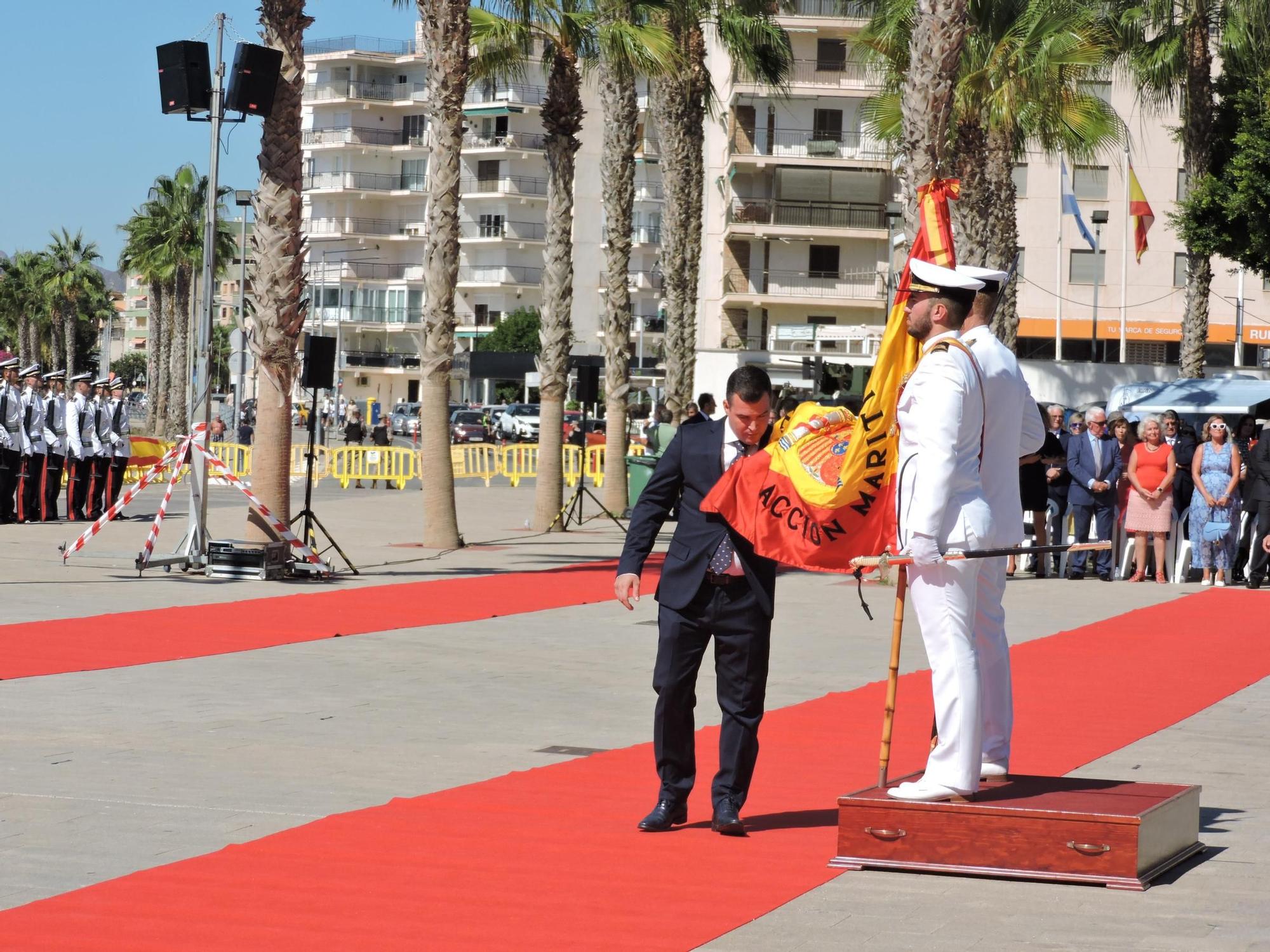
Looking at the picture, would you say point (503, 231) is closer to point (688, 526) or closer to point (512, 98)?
point (512, 98)

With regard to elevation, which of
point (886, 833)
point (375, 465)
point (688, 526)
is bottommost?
point (375, 465)

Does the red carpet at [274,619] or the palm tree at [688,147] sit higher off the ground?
the palm tree at [688,147]

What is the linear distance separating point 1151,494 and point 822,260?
2133 inches

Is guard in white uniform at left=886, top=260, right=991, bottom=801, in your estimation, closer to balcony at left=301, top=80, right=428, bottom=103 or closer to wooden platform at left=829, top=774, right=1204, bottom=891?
wooden platform at left=829, top=774, right=1204, bottom=891

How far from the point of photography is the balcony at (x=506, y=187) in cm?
10281

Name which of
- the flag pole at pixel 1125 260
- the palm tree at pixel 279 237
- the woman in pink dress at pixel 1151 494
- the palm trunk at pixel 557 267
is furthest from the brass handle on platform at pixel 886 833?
the flag pole at pixel 1125 260

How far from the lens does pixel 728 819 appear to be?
696 centimetres

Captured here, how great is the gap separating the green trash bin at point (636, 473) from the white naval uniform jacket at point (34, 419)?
900 cm

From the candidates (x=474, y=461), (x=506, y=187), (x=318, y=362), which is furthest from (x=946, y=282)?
(x=506, y=187)

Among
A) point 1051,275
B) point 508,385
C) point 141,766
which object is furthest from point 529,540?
point 508,385

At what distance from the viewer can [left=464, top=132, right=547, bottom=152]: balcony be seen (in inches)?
4040

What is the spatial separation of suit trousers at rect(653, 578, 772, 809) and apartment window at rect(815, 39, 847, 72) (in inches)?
2673

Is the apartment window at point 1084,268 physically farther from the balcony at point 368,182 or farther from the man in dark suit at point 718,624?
the man in dark suit at point 718,624

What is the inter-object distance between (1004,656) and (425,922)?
8.01 feet
